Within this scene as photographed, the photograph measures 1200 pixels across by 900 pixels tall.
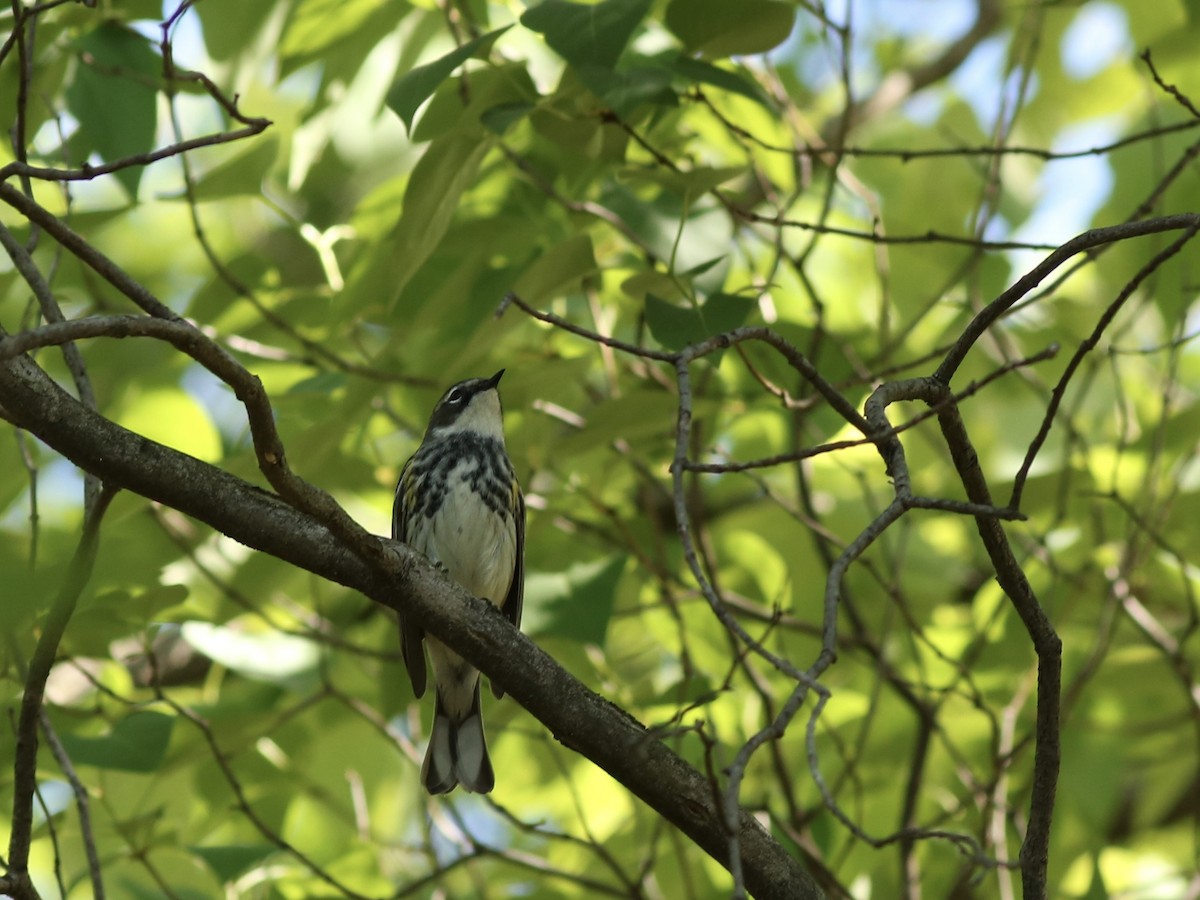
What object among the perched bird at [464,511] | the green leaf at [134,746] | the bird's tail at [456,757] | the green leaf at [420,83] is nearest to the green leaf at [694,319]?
the green leaf at [420,83]

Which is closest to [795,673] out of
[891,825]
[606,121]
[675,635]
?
[606,121]

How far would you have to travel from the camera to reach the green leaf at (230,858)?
12.5ft

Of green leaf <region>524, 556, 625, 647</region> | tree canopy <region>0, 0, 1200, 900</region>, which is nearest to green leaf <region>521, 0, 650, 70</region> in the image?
tree canopy <region>0, 0, 1200, 900</region>

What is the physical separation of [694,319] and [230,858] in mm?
2022

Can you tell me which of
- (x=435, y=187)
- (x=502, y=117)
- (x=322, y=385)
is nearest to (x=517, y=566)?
(x=322, y=385)

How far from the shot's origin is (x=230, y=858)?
383 centimetres

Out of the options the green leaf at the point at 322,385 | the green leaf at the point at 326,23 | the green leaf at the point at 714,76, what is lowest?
the green leaf at the point at 322,385

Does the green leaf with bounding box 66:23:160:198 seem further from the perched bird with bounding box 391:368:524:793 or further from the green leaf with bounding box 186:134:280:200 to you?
the perched bird with bounding box 391:368:524:793

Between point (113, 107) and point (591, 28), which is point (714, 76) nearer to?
point (591, 28)

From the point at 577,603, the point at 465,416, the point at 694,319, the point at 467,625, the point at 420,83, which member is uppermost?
the point at 465,416

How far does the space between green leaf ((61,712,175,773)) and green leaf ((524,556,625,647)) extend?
3.45 ft

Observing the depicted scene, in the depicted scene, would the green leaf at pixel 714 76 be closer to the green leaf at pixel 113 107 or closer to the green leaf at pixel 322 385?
the green leaf at pixel 322 385

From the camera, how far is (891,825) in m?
4.66

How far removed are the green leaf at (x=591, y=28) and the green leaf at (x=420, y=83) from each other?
0.34 feet
